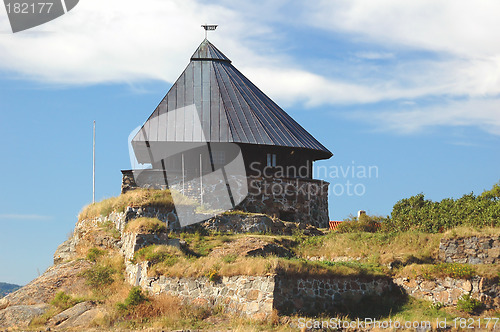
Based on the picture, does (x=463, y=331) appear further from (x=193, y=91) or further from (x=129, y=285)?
(x=193, y=91)

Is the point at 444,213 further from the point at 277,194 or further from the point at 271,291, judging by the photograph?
the point at 271,291

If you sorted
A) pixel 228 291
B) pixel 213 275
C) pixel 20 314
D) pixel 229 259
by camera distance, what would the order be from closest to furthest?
pixel 228 291
pixel 213 275
pixel 229 259
pixel 20 314

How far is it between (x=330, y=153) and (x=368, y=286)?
51.9ft

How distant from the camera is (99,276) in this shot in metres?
26.7

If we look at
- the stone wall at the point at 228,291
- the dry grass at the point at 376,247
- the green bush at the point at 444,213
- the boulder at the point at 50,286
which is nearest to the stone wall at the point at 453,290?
the dry grass at the point at 376,247

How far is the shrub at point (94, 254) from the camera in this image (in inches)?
1144

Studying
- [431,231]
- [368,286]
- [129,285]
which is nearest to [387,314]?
[368,286]

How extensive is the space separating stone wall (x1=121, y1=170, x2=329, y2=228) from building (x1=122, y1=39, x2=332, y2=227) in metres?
0.05

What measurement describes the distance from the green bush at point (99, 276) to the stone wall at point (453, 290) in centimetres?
A: 1256

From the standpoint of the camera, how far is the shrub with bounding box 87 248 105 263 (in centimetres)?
2905

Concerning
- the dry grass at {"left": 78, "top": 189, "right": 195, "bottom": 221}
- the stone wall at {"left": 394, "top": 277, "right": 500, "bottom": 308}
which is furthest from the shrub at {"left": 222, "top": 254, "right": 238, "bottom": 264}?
the stone wall at {"left": 394, "top": 277, "right": 500, "bottom": 308}

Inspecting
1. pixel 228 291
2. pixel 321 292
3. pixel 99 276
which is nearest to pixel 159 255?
pixel 99 276

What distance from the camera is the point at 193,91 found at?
1537 inches

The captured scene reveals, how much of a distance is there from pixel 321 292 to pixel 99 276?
988 cm
